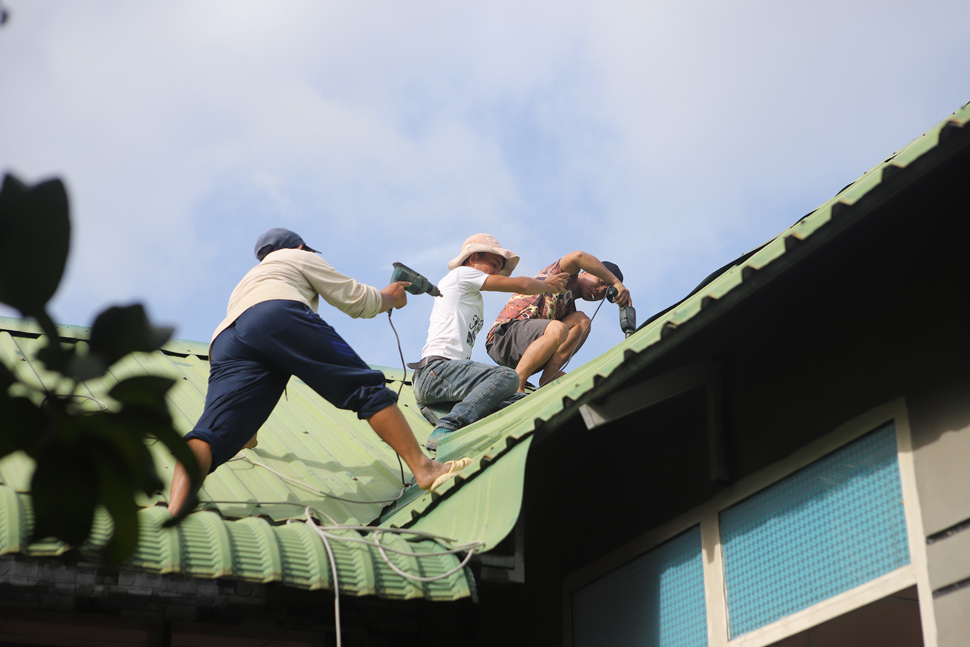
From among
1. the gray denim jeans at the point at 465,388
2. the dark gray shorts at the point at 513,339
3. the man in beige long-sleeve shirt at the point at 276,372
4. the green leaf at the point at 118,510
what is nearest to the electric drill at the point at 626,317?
the dark gray shorts at the point at 513,339

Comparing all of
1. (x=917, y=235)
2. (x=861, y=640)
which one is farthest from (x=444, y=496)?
(x=861, y=640)

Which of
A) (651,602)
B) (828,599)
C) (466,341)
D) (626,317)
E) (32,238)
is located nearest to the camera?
(32,238)

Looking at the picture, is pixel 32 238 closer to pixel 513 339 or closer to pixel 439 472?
pixel 439 472

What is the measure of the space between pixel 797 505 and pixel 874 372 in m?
0.57

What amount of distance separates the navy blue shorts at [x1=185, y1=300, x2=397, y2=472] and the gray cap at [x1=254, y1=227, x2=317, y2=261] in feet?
2.66

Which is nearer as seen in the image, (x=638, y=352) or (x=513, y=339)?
(x=638, y=352)

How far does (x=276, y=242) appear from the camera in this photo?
251 inches

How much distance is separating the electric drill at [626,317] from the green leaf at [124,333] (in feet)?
22.2

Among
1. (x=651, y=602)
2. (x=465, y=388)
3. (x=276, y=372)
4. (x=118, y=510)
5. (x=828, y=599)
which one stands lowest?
(x=118, y=510)

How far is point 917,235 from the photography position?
12.9ft

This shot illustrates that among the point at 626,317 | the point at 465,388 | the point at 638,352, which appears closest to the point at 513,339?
the point at 626,317

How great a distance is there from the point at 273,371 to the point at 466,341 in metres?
1.83

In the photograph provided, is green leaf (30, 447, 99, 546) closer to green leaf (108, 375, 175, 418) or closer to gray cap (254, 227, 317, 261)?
green leaf (108, 375, 175, 418)

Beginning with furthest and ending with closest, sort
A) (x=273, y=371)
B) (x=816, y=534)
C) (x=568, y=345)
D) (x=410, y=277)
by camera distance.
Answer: (x=568, y=345) → (x=410, y=277) → (x=273, y=371) → (x=816, y=534)
